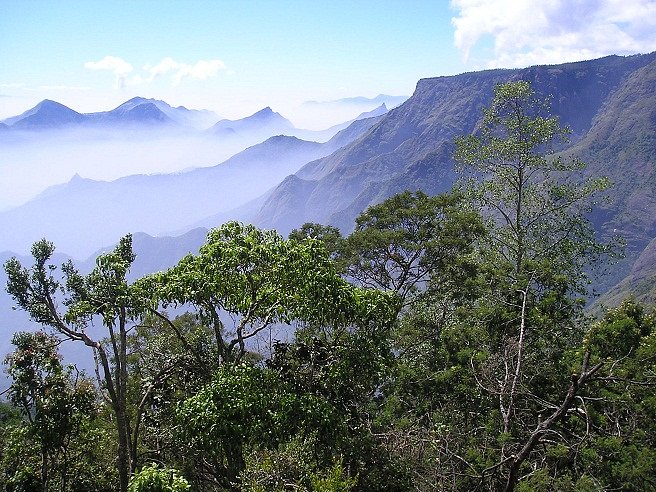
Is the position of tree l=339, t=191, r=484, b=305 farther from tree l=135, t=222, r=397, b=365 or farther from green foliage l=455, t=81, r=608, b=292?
tree l=135, t=222, r=397, b=365

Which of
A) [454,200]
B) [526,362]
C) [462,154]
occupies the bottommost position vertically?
[526,362]

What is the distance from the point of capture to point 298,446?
965 centimetres

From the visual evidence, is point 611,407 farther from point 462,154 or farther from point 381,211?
point 381,211

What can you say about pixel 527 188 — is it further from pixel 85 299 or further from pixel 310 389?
pixel 85 299

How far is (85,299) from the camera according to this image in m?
10.5

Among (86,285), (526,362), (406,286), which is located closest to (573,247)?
(406,286)

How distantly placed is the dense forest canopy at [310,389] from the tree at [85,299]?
40 millimetres

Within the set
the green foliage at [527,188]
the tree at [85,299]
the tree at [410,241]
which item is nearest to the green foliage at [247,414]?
the tree at [85,299]

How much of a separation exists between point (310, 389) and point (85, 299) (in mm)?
5095

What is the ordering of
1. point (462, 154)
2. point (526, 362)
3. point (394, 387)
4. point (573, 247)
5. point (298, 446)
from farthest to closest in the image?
point (462, 154)
point (573, 247)
point (394, 387)
point (526, 362)
point (298, 446)

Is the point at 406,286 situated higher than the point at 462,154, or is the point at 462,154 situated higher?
the point at 462,154

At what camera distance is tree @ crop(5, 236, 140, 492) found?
1023 centimetres

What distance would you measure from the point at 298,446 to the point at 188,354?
12.1 feet

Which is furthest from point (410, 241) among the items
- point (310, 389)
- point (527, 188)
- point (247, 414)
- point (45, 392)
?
point (45, 392)
